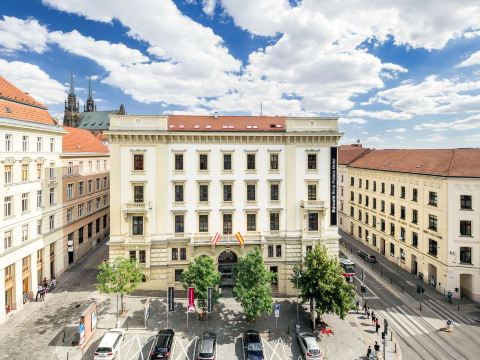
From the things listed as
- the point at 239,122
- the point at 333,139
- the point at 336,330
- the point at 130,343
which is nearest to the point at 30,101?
the point at 239,122

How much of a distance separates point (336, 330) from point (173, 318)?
55.7 ft

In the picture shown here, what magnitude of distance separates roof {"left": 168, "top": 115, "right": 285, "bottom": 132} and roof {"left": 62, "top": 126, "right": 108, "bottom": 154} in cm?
1745

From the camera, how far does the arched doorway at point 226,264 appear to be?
39375 millimetres

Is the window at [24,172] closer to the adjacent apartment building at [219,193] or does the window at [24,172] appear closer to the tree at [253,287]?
the adjacent apartment building at [219,193]

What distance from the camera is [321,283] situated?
2922 cm

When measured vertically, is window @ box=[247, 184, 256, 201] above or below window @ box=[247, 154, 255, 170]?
below

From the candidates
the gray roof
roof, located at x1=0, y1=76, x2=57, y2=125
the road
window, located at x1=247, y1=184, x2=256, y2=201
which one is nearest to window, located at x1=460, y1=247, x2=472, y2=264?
the road

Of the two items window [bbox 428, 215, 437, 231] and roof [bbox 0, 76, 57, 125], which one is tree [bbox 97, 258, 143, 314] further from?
window [bbox 428, 215, 437, 231]

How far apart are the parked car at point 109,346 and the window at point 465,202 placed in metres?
→ 42.6

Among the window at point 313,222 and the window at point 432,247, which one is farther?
the window at point 432,247

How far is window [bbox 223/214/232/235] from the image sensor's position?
128 feet

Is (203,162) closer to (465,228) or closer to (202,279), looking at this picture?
(202,279)

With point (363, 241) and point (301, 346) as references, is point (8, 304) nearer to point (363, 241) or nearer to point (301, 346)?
point (301, 346)

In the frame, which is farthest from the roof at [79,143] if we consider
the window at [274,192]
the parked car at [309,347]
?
the parked car at [309,347]
